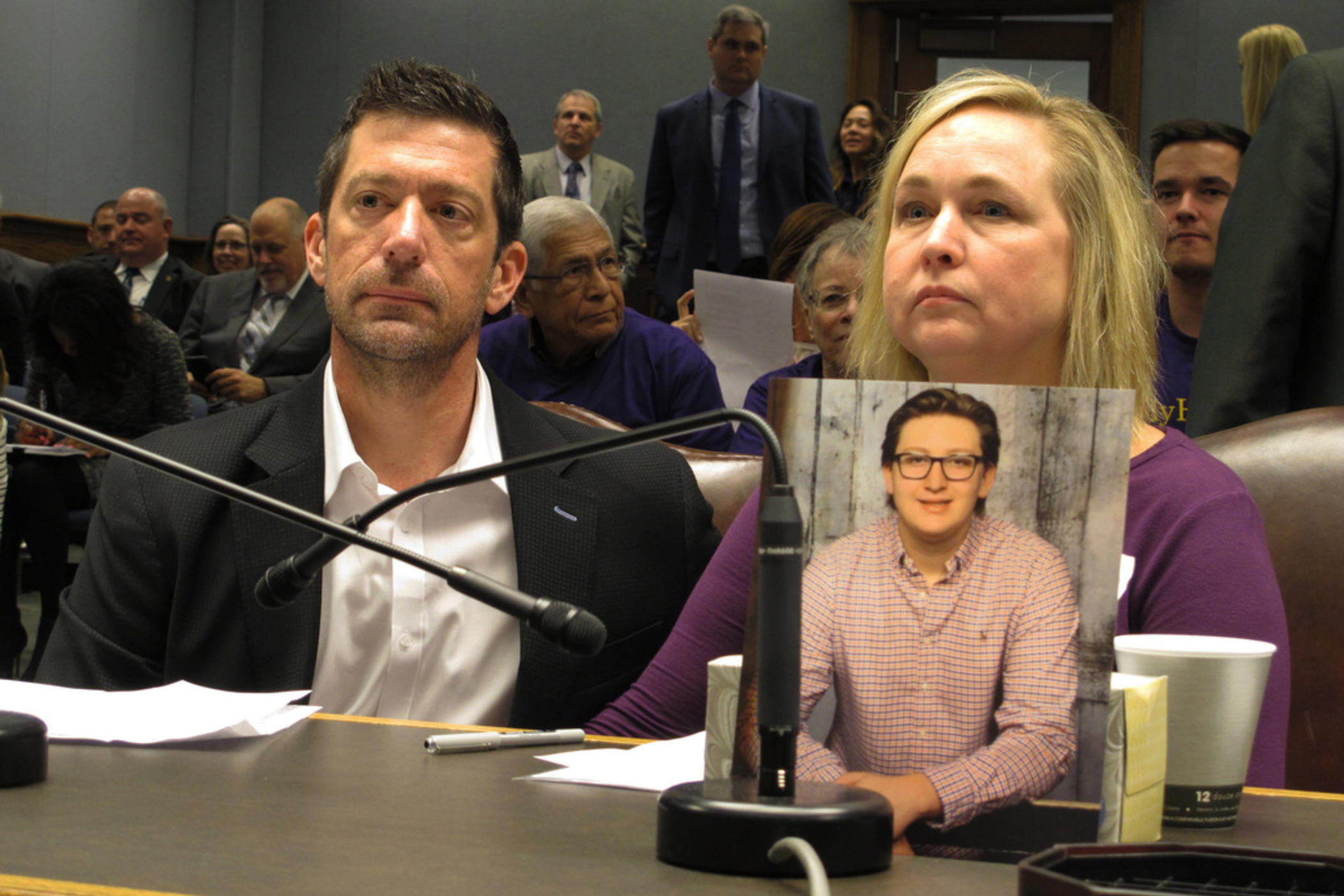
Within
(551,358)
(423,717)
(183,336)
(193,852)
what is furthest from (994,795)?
(183,336)

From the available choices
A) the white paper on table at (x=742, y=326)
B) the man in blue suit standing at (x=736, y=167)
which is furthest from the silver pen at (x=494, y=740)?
the man in blue suit standing at (x=736, y=167)

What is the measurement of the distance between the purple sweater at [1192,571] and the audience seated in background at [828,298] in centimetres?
142

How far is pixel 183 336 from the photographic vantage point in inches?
239

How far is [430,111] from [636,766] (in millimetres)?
889

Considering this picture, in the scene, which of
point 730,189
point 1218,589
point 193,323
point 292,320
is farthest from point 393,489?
point 193,323

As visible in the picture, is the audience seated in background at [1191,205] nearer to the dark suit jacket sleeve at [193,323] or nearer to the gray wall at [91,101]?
the dark suit jacket sleeve at [193,323]

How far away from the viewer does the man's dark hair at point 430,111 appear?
1533 millimetres

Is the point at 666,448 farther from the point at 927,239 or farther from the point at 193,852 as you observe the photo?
the point at 193,852

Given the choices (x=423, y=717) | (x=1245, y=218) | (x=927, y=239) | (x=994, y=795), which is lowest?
(x=423, y=717)

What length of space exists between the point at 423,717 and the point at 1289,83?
1.60m

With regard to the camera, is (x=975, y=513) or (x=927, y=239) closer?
(x=975, y=513)

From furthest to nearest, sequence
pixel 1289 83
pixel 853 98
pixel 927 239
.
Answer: pixel 853 98 → pixel 1289 83 → pixel 927 239

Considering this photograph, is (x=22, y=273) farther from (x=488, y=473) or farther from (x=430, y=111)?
(x=488, y=473)

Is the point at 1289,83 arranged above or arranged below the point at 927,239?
above
